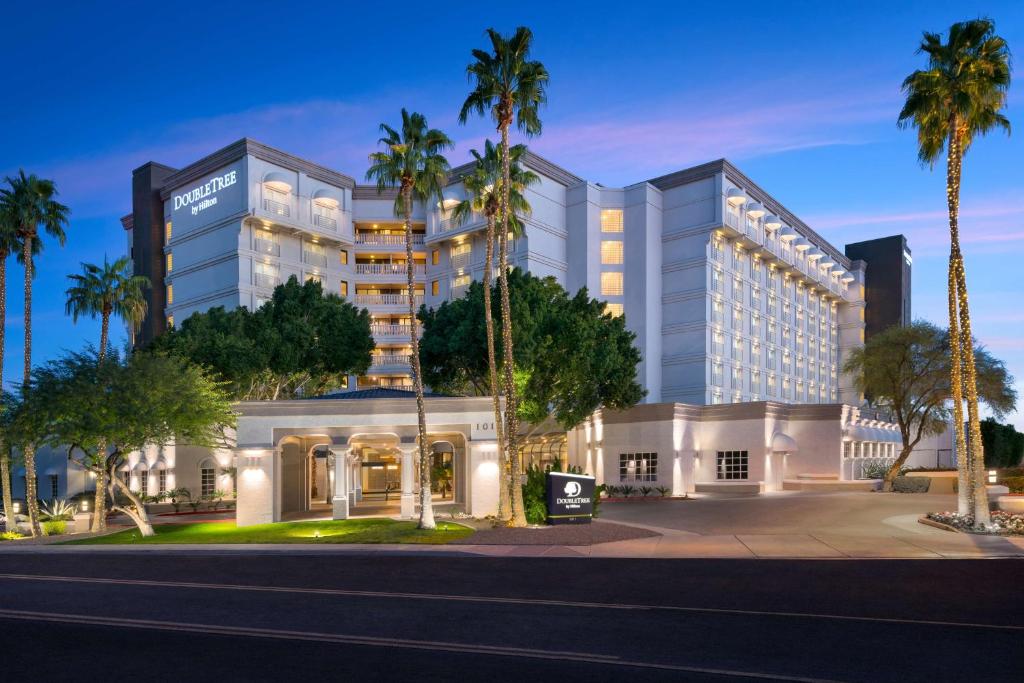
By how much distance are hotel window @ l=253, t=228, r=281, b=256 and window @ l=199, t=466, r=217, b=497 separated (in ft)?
67.6


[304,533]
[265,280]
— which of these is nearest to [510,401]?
[304,533]

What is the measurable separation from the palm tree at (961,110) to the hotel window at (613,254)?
127 feet

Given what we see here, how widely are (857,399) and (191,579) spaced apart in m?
88.4

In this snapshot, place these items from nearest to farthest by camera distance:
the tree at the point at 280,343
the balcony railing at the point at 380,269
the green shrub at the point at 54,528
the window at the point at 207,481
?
1. the green shrub at the point at 54,528
2. the tree at the point at 280,343
3. the window at the point at 207,481
4. the balcony railing at the point at 380,269

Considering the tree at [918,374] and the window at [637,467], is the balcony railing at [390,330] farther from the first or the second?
the tree at [918,374]

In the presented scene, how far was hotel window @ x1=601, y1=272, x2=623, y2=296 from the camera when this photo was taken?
67.2 metres

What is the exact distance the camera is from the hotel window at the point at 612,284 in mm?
67188

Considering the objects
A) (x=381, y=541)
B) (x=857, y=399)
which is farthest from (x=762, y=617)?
(x=857, y=399)

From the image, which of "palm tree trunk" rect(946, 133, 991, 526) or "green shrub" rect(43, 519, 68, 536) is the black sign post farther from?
"green shrub" rect(43, 519, 68, 536)

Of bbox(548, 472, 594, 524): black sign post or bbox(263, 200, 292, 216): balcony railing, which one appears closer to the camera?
bbox(548, 472, 594, 524): black sign post

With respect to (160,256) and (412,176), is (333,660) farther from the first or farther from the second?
(160,256)

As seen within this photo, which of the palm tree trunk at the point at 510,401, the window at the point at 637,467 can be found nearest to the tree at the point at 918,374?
the window at the point at 637,467

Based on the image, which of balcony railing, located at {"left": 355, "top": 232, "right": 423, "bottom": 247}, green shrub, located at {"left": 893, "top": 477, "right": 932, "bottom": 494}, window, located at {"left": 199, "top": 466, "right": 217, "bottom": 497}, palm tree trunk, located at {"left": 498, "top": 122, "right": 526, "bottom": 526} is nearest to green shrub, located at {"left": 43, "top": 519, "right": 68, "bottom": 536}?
window, located at {"left": 199, "top": 466, "right": 217, "bottom": 497}

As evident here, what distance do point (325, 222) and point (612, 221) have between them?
24.4 m
